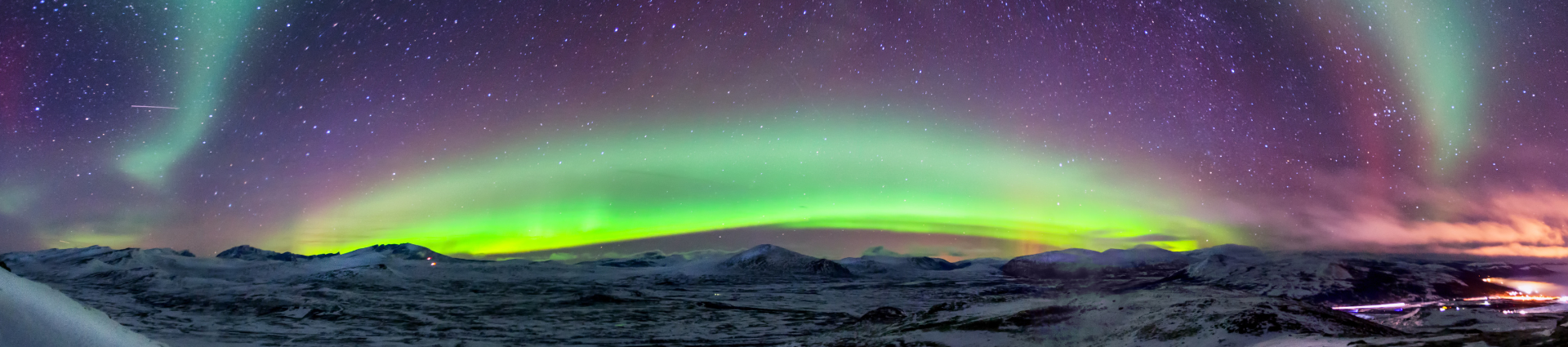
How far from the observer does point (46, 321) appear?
4.96 meters

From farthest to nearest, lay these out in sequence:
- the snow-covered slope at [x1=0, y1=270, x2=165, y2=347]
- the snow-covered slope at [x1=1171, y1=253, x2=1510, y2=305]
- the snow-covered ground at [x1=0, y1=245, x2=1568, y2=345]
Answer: the snow-covered slope at [x1=1171, y1=253, x2=1510, y2=305] → the snow-covered ground at [x1=0, y1=245, x2=1568, y2=345] → the snow-covered slope at [x1=0, y1=270, x2=165, y2=347]

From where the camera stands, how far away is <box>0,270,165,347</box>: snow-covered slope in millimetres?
4719

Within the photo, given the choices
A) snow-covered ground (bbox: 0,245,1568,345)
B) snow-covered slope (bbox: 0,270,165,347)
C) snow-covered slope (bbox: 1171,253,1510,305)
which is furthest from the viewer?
snow-covered slope (bbox: 1171,253,1510,305)

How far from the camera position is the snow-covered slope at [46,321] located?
15.5 feet

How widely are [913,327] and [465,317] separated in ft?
132

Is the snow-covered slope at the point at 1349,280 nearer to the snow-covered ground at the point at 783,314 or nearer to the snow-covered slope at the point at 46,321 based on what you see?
the snow-covered ground at the point at 783,314

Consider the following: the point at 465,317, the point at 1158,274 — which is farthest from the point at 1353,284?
the point at 465,317

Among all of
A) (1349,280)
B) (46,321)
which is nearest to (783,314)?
(46,321)

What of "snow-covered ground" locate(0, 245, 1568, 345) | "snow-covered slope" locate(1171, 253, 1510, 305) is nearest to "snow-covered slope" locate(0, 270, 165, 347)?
"snow-covered ground" locate(0, 245, 1568, 345)

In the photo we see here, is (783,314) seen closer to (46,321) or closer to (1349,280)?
(46,321)

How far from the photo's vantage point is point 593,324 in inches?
1966

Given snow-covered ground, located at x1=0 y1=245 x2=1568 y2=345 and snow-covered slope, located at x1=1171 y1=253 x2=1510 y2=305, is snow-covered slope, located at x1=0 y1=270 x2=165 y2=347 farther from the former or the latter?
snow-covered slope, located at x1=1171 y1=253 x2=1510 y2=305

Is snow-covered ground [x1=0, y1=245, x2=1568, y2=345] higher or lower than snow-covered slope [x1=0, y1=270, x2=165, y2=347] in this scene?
lower

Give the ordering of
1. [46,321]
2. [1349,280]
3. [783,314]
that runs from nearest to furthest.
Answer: [46,321], [783,314], [1349,280]
